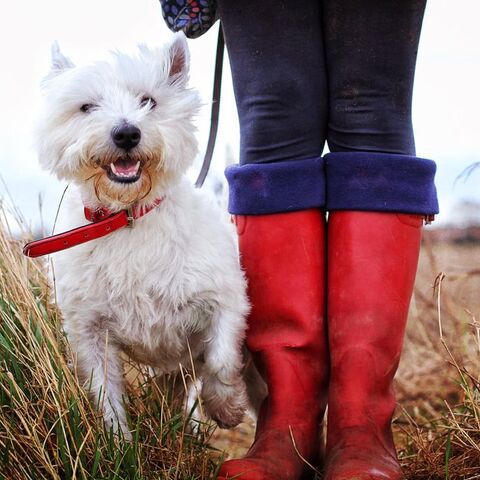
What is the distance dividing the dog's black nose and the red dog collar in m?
0.21

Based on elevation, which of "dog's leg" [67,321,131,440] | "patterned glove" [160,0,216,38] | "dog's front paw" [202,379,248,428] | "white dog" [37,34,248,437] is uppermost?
"patterned glove" [160,0,216,38]

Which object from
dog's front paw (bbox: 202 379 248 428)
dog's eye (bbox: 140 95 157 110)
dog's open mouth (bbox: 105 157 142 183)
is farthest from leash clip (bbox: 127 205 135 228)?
dog's front paw (bbox: 202 379 248 428)

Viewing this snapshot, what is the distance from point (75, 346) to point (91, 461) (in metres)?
0.47

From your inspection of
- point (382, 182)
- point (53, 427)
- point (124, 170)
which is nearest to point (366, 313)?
point (382, 182)

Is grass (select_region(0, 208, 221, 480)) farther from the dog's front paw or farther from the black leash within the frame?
the black leash

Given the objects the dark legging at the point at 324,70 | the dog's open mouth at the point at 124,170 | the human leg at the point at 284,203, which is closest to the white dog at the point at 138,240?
the dog's open mouth at the point at 124,170

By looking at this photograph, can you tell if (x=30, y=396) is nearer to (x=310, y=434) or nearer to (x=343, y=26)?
(x=310, y=434)

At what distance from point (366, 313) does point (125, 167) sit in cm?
81

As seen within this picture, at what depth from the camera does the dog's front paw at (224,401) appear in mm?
2457

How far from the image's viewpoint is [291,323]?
239 cm

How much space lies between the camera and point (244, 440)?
3.69 meters

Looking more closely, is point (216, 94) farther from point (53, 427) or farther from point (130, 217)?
point (53, 427)

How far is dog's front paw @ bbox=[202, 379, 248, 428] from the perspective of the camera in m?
2.46

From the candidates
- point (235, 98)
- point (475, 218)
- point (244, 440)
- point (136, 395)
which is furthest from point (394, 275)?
point (475, 218)
